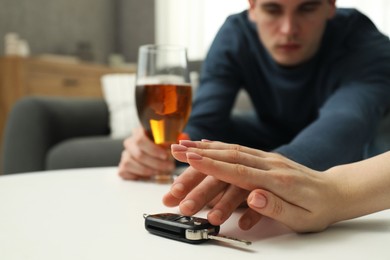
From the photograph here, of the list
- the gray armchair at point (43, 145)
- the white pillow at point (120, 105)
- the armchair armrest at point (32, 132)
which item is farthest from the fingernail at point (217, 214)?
the white pillow at point (120, 105)

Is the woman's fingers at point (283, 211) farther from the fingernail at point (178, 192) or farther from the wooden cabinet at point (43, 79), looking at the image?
Result: the wooden cabinet at point (43, 79)

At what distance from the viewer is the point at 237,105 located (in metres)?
2.09

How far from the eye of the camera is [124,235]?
0.44m

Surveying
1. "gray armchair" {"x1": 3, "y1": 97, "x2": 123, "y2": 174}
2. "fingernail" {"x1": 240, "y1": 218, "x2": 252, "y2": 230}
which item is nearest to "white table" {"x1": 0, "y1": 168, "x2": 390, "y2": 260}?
"fingernail" {"x1": 240, "y1": 218, "x2": 252, "y2": 230}

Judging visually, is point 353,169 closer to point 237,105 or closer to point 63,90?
point 237,105

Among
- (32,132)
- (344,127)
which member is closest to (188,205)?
(344,127)

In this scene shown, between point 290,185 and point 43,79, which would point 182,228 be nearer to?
point 290,185

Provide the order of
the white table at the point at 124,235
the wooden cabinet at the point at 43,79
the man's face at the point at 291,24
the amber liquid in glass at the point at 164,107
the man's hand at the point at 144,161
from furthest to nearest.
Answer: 1. the wooden cabinet at the point at 43,79
2. the man's face at the point at 291,24
3. the man's hand at the point at 144,161
4. the amber liquid in glass at the point at 164,107
5. the white table at the point at 124,235

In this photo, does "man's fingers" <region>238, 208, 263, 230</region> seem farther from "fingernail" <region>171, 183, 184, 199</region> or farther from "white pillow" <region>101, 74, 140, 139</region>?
"white pillow" <region>101, 74, 140, 139</region>

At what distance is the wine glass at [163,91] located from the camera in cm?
70

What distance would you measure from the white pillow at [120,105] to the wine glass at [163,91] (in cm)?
Result: 136

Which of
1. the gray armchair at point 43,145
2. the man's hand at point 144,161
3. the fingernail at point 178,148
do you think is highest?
the fingernail at point 178,148

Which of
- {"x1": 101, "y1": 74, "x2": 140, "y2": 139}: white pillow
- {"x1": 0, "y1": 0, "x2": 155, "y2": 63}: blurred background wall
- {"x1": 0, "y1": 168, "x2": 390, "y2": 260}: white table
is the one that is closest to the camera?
{"x1": 0, "y1": 168, "x2": 390, "y2": 260}: white table

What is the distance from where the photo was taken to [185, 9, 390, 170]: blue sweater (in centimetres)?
→ 80
